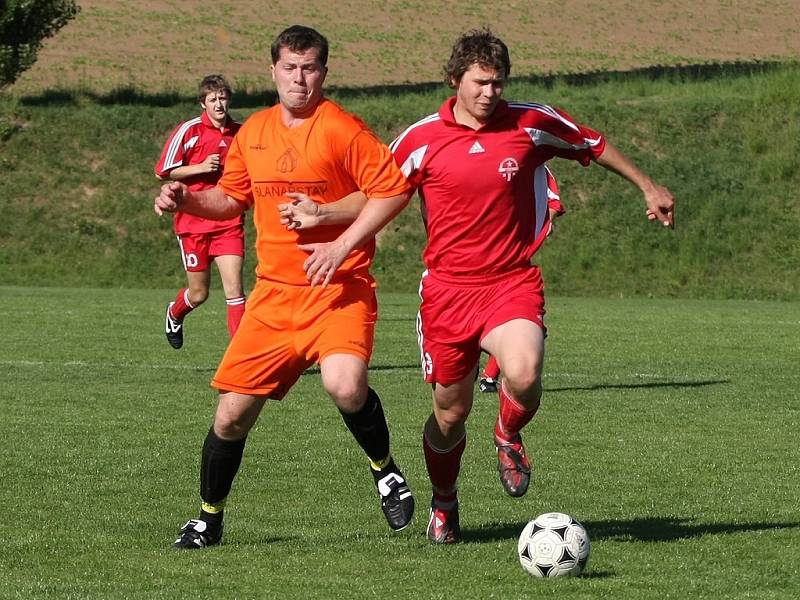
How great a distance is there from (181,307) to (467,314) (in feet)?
24.0

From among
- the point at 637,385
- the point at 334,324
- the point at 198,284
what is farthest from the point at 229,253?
the point at 334,324

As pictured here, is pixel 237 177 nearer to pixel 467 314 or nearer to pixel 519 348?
pixel 467 314

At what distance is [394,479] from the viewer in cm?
641

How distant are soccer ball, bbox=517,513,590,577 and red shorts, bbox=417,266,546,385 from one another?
37.7 inches

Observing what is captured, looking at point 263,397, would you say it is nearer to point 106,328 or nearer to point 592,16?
point 106,328

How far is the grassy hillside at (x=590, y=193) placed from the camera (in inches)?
1134

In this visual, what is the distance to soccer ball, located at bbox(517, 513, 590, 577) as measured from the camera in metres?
5.61

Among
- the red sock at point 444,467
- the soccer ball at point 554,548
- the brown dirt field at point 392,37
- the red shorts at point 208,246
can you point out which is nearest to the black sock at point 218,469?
the red sock at point 444,467

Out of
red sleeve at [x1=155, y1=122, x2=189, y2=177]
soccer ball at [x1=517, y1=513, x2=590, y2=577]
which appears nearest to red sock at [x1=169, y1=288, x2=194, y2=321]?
red sleeve at [x1=155, y1=122, x2=189, y2=177]

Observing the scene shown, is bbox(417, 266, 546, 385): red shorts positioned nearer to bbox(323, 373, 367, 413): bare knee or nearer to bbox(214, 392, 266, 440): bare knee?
bbox(323, 373, 367, 413): bare knee

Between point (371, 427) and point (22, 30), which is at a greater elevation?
point (22, 30)

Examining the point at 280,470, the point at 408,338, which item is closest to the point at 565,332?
the point at 408,338

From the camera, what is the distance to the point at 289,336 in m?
6.26

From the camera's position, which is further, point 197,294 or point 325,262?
point 197,294
